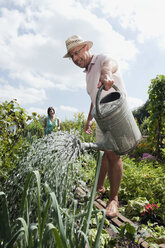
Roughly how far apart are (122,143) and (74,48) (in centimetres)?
106

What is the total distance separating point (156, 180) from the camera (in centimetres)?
284

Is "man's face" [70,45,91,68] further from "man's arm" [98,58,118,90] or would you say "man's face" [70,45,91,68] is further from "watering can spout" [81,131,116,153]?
"watering can spout" [81,131,116,153]

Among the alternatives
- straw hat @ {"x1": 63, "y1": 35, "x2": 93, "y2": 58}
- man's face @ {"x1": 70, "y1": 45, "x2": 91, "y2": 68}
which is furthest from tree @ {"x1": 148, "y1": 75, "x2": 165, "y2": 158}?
straw hat @ {"x1": 63, "y1": 35, "x2": 93, "y2": 58}

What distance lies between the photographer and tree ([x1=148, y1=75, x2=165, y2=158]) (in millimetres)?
5898

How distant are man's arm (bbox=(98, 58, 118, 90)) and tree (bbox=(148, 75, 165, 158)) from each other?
163 inches

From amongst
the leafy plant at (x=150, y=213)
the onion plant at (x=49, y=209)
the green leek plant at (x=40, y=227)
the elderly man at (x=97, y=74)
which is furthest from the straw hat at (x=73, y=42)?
the leafy plant at (x=150, y=213)

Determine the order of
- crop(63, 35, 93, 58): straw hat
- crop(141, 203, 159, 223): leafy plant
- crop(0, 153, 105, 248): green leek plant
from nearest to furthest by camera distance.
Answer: crop(0, 153, 105, 248): green leek plant → crop(63, 35, 93, 58): straw hat → crop(141, 203, 159, 223): leafy plant

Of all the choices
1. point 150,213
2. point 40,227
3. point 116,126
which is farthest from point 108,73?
point 150,213

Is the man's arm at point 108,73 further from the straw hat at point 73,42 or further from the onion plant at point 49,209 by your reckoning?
the onion plant at point 49,209

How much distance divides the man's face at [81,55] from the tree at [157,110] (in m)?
4.02

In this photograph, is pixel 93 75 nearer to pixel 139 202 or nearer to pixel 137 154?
pixel 139 202

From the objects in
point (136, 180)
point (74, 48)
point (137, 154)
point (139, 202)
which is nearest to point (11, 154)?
point (74, 48)

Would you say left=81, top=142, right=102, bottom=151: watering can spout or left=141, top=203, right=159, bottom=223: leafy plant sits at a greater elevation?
left=81, top=142, right=102, bottom=151: watering can spout

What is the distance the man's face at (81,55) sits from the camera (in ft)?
7.02
